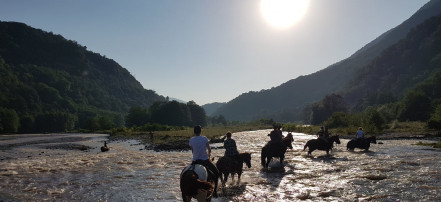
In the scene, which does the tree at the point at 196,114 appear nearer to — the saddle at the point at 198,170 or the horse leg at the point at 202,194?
the saddle at the point at 198,170

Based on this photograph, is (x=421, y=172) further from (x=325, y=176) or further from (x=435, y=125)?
(x=435, y=125)

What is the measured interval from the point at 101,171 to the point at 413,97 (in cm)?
9001

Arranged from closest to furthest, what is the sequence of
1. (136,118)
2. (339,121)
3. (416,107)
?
(339,121) < (416,107) < (136,118)

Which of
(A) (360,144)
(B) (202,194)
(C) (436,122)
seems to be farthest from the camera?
(C) (436,122)

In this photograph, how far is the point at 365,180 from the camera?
49.7ft

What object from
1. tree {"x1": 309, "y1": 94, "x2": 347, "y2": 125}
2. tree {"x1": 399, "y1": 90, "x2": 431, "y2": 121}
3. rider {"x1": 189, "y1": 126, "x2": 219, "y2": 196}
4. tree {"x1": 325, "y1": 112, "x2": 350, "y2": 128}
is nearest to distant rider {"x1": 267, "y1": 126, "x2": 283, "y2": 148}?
rider {"x1": 189, "y1": 126, "x2": 219, "y2": 196}

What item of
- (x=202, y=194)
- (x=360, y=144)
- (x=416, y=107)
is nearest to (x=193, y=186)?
(x=202, y=194)

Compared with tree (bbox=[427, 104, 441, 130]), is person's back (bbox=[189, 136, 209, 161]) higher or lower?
lower

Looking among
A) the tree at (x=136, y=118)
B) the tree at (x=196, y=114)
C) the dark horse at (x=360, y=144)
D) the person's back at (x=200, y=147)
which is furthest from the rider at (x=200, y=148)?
the tree at (x=196, y=114)

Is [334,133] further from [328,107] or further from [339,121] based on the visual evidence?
[328,107]

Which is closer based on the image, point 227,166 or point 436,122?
point 227,166

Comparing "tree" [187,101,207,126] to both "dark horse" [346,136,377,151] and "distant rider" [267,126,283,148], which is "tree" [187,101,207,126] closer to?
"dark horse" [346,136,377,151]

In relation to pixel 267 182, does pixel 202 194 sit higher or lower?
higher

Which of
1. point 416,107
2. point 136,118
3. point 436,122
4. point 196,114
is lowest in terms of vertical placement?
point 436,122
